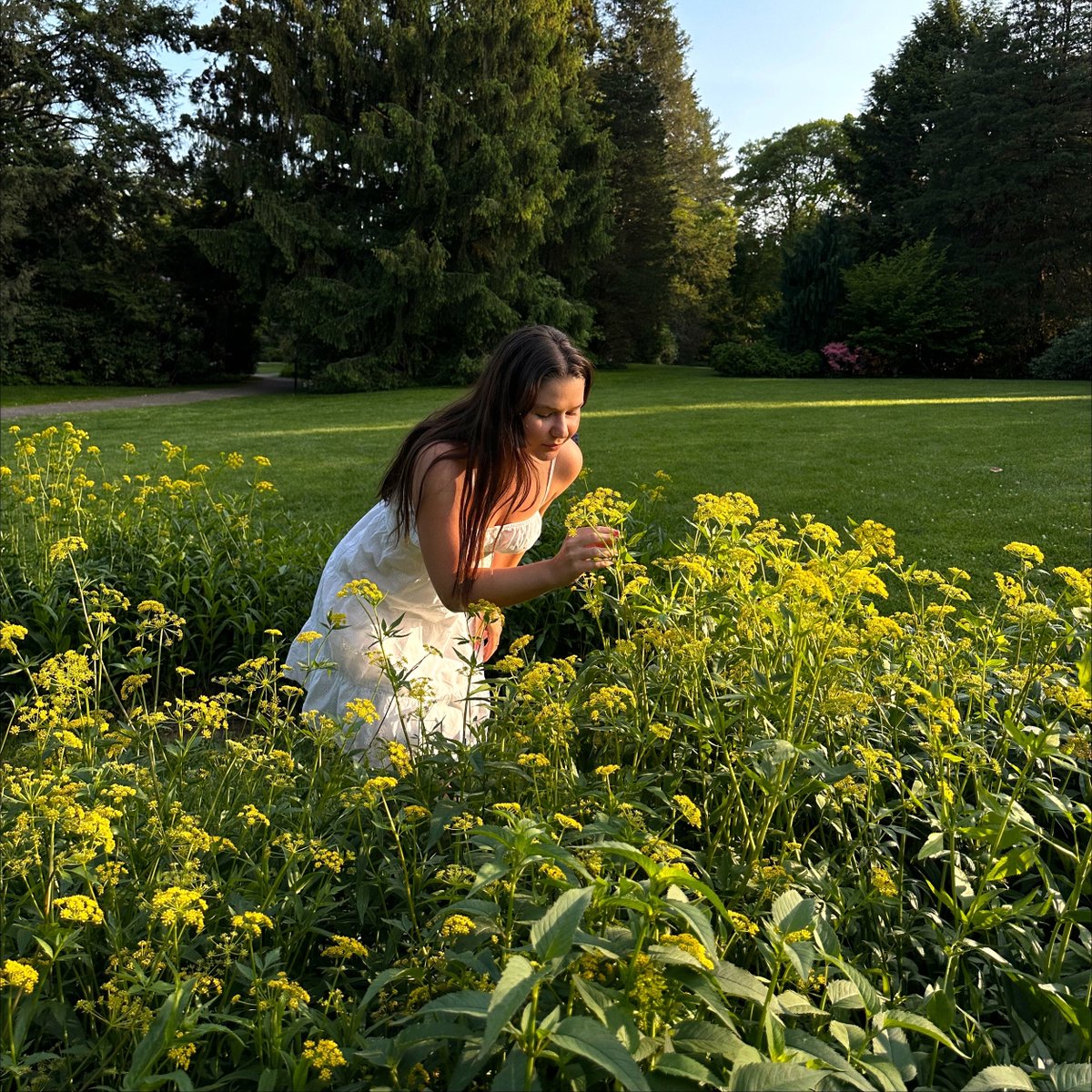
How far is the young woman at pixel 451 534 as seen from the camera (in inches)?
98.4

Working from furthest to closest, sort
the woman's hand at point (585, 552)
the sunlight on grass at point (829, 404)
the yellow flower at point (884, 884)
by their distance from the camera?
1. the sunlight on grass at point (829, 404)
2. the woman's hand at point (585, 552)
3. the yellow flower at point (884, 884)

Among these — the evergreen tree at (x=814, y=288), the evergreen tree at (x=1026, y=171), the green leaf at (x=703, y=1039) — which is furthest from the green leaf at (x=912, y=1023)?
the evergreen tree at (x=1026, y=171)

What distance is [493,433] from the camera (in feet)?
8.35

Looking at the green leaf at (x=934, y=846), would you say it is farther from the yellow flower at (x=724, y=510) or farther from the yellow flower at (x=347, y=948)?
the yellow flower at (x=347, y=948)

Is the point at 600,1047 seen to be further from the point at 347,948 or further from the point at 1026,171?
the point at 1026,171

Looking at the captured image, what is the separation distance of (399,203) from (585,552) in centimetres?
2262

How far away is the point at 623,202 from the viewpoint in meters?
30.7

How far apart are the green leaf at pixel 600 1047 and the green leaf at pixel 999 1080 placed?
1.66ft

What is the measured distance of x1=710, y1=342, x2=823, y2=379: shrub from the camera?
25.2 meters

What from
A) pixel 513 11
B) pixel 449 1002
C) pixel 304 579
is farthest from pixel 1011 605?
pixel 513 11

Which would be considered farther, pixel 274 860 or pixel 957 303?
pixel 957 303

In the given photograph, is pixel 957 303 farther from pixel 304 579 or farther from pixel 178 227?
pixel 304 579

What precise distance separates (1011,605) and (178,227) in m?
26.4

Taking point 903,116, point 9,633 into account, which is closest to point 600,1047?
point 9,633
